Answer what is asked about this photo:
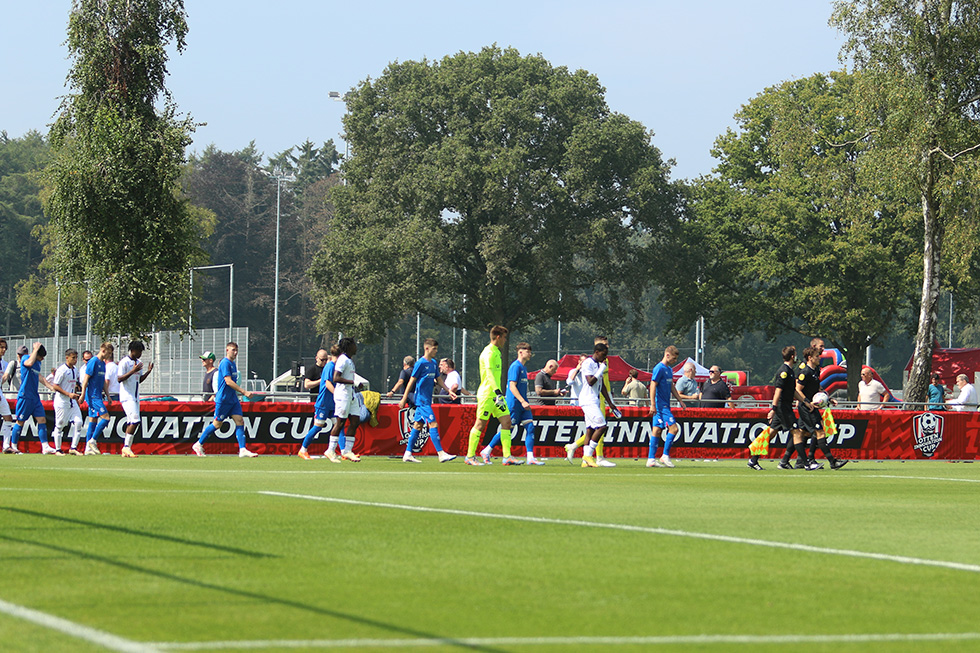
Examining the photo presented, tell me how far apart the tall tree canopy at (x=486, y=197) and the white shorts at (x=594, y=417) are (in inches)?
1369

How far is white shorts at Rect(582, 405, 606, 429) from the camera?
64.5 feet

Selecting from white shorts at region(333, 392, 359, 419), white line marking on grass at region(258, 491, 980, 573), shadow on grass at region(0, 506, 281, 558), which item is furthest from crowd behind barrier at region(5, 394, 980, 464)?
shadow on grass at region(0, 506, 281, 558)

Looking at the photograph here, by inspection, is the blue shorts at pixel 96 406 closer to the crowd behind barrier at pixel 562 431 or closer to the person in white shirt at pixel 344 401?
the crowd behind barrier at pixel 562 431

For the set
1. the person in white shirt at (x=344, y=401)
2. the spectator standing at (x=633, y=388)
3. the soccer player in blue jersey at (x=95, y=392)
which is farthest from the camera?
the spectator standing at (x=633, y=388)

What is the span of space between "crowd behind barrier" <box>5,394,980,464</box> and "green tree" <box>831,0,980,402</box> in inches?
435

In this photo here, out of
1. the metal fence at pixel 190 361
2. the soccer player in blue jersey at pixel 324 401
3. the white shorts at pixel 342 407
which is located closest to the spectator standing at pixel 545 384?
the soccer player in blue jersey at pixel 324 401

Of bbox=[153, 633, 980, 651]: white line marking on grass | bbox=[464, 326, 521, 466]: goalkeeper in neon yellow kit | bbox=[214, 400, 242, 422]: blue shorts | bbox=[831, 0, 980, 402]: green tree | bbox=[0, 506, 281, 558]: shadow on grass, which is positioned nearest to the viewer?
bbox=[153, 633, 980, 651]: white line marking on grass

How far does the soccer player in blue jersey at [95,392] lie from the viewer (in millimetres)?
23094

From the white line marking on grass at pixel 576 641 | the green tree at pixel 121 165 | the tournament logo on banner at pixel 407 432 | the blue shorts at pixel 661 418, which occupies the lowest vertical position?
the white line marking on grass at pixel 576 641

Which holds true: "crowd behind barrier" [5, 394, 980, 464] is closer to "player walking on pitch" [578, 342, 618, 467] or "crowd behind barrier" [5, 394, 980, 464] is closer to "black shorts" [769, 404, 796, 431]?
"player walking on pitch" [578, 342, 618, 467]

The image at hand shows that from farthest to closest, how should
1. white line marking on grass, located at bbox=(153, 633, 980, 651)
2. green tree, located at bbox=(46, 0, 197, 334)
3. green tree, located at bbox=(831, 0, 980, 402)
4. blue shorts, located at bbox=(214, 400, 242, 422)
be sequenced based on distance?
green tree, located at bbox=(831, 0, 980, 402) → green tree, located at bbox=(46, 0, 197, 334) → blue shorts, located at bbox=(214, 400, 242, 422) → white line marking on grass, located at bbox=(153, 633, 980, 651)

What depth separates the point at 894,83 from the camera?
37125 millimetres

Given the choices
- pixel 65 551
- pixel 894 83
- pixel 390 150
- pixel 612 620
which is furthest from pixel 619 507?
pixel 390 150

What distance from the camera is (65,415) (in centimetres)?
2384
